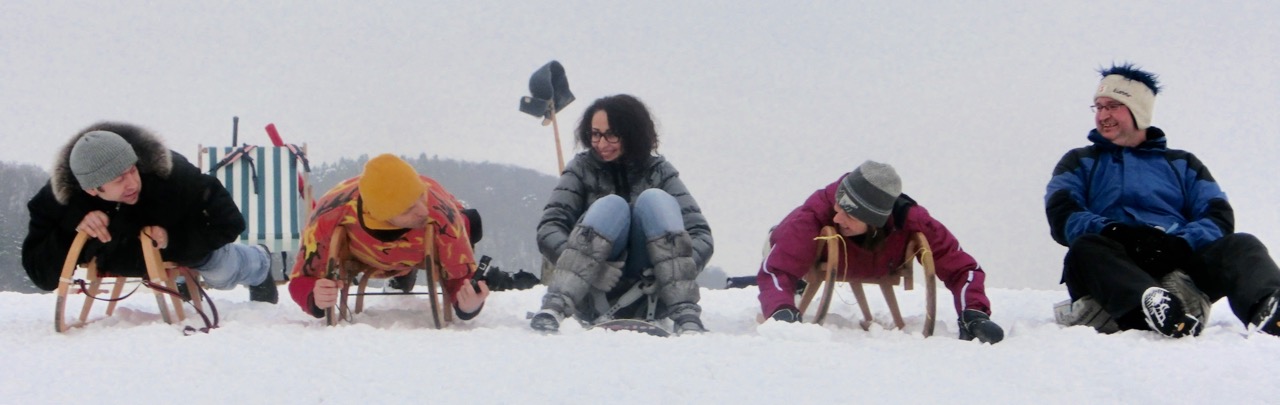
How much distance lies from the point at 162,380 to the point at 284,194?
11.3 feet

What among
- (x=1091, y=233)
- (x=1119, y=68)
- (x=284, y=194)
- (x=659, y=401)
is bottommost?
(x=284, y=194)

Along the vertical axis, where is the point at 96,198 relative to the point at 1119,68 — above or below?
below

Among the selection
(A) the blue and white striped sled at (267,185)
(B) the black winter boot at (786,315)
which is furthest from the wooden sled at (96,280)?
(A) the blue and white striped sled at (267,185)

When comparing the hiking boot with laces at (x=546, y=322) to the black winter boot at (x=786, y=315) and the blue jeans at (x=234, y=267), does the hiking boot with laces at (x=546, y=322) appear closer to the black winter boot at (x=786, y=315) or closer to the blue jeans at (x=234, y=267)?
the black winter boot at (x=786, y=315)

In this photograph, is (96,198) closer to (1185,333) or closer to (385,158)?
(385,158)

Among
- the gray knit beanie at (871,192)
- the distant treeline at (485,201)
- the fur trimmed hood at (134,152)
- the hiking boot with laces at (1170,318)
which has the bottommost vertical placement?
the distant treeline at (485,201)

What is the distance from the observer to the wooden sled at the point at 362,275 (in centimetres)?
225

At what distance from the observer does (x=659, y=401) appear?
1416 millimetres

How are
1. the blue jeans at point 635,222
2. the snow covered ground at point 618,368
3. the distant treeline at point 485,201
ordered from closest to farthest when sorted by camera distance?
the snow covered ground at point 618,368 → the blue jeans at point 635,222 → the distant treeline at point 485,201

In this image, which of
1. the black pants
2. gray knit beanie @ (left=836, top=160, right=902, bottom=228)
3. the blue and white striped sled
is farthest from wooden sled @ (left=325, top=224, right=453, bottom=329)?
the blue and white striped sled

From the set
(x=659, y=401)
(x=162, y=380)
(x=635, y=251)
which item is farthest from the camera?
(x=635, y=251)

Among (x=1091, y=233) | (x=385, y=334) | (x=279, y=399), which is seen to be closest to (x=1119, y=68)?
(x=1091, y=233)

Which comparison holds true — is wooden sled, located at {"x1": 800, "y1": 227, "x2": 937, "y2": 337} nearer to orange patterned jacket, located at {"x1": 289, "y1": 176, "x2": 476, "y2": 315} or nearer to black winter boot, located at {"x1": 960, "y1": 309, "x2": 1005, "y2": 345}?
black winter boot, located at {"x1": 960, "y1": 309, "x2": 1005, "y2": 345}

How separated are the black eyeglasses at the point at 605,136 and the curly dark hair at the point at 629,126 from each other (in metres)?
0.02
